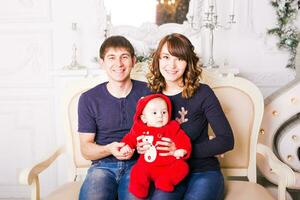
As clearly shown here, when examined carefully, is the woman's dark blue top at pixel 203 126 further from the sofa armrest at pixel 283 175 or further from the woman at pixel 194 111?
the sofa armrest at pixel 283 175

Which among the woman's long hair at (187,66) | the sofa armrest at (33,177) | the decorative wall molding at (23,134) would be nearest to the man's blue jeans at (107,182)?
the sofa armrest at (33,177)

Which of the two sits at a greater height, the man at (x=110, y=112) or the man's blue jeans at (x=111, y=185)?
the man at (x=110, y=112)

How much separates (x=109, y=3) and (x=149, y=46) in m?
0.42

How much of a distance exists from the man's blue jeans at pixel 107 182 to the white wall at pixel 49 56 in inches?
41.3

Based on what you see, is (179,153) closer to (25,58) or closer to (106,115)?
(106,115)

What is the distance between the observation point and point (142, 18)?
2.72m

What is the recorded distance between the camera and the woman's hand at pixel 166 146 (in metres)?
1.57

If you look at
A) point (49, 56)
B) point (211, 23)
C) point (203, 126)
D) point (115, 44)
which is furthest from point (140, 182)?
point (49, 56)

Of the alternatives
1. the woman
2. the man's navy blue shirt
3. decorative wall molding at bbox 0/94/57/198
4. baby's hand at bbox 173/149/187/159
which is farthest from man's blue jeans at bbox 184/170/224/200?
decorative wall molding at bbox 0/94/57/198

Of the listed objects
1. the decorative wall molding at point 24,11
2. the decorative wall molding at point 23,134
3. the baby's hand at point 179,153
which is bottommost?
the decorative wall molding at point 23,134

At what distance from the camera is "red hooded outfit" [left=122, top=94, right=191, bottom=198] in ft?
5.09

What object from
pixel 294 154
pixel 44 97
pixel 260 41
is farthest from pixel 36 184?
pixel 260 41

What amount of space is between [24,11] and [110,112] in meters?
1.40

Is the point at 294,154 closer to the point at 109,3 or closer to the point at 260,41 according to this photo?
the point at 260,41
